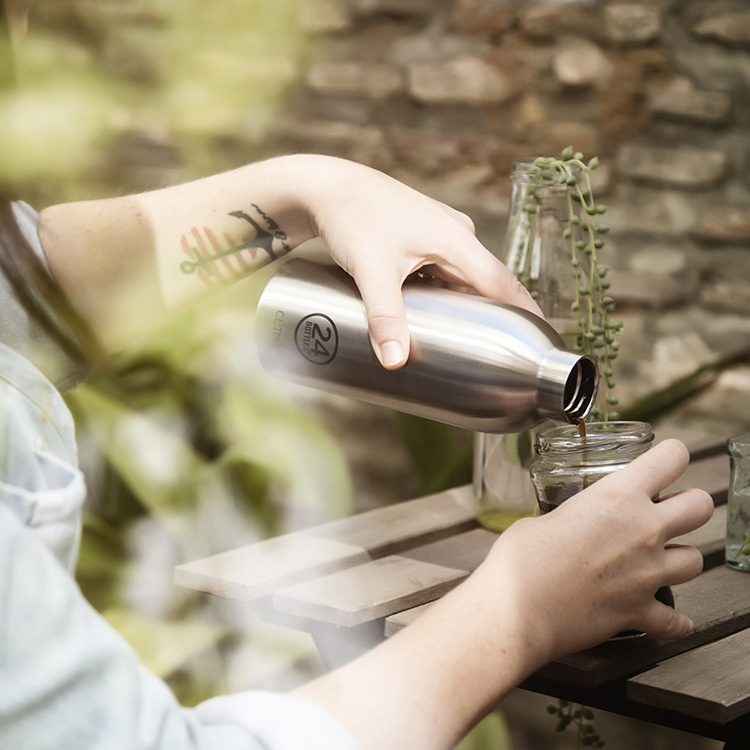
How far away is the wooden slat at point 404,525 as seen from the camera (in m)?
0.89

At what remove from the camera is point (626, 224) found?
1504 mm

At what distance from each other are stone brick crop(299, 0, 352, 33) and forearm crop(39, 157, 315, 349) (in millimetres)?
883

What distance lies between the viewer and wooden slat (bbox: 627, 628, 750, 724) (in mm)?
581

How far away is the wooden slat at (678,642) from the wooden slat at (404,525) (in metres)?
0.24

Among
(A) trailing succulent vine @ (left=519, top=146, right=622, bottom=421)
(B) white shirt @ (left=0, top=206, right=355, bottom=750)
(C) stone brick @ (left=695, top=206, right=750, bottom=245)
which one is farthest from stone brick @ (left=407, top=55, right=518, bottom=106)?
(B) white shirt @ (left=0, top=206, right=355, bottom=750)

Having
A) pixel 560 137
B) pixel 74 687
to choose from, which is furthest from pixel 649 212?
pixel 74 687

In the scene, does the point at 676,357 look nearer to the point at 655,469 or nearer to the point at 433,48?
the point at 433,48

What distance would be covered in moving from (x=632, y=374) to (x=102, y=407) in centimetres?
83

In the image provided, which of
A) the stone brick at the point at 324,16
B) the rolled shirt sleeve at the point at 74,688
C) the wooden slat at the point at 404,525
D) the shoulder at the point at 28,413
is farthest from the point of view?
the stone brick at the point at 324,16

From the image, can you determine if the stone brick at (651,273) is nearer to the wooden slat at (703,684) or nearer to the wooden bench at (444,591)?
the wooden bench at (444,591)

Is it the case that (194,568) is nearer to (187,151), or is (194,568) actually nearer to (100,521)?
(100,521)

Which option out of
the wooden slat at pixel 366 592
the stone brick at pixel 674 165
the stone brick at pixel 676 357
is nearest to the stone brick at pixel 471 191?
the stone brick at pixel 674 165

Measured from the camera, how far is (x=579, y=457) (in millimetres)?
683

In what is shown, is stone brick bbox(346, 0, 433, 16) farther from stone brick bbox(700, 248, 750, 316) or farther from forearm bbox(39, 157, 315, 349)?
forearm bbox(39, 157, 315, 349)
